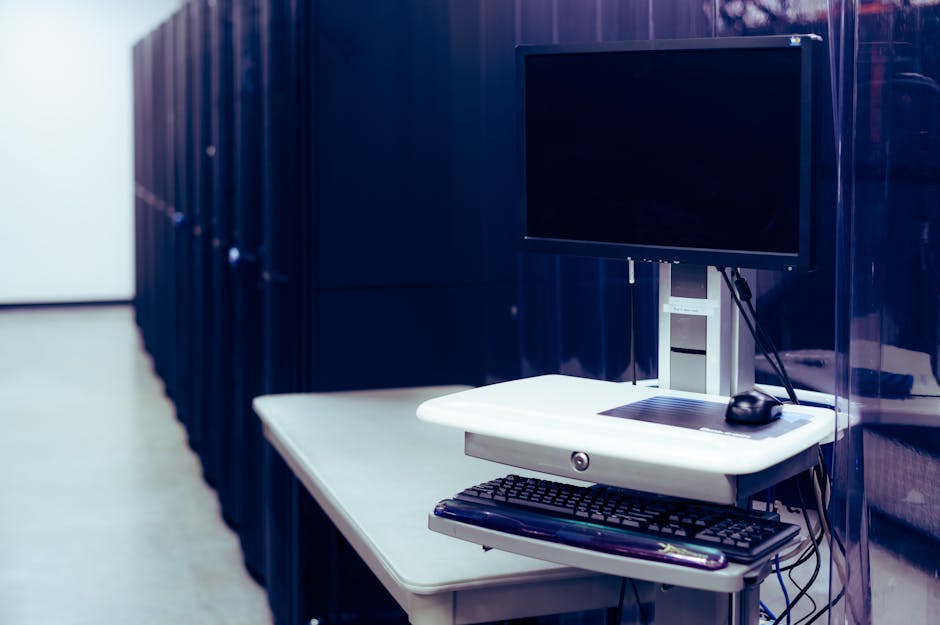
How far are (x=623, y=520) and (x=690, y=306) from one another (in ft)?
1.11

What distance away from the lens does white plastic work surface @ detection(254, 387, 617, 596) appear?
159cm

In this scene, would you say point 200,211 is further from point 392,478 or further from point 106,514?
point 392,478

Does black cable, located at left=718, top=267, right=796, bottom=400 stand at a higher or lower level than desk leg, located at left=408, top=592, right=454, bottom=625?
higher

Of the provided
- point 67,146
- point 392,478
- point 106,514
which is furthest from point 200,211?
point 67,146

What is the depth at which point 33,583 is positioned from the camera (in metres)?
3.53

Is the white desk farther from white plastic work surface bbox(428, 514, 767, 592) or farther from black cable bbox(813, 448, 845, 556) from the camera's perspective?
black cable bbox(813, 448, 845, 556)

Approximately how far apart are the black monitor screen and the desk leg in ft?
1.72

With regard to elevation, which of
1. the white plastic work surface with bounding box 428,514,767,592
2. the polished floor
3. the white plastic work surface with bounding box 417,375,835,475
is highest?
the white plastic work surface with bounding box 417,375,835,475

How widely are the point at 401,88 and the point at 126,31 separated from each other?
23.9ft

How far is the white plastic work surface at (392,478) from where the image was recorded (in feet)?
5.21

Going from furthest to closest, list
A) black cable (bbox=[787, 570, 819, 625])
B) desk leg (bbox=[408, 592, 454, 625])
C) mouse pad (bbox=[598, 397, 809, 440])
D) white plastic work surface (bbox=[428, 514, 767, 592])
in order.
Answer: black cable (bbox=[787, 570, 819, 625])
desk leg (bbox=[408, 592, 454, 625])
mouse pad (bbox=[598, 397, 809, 440])
white plastic work surface (bbox=[428, 514, 767, 592])

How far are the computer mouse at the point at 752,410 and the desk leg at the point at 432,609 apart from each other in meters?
0.44

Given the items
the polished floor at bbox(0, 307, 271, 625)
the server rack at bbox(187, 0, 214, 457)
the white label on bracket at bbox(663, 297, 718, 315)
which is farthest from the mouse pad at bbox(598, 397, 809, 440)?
the server rack at bbox(187, 0, 214, 457)

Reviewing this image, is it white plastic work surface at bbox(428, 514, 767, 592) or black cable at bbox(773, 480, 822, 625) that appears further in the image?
black cable at bbox(773, 480, 822, 625)
